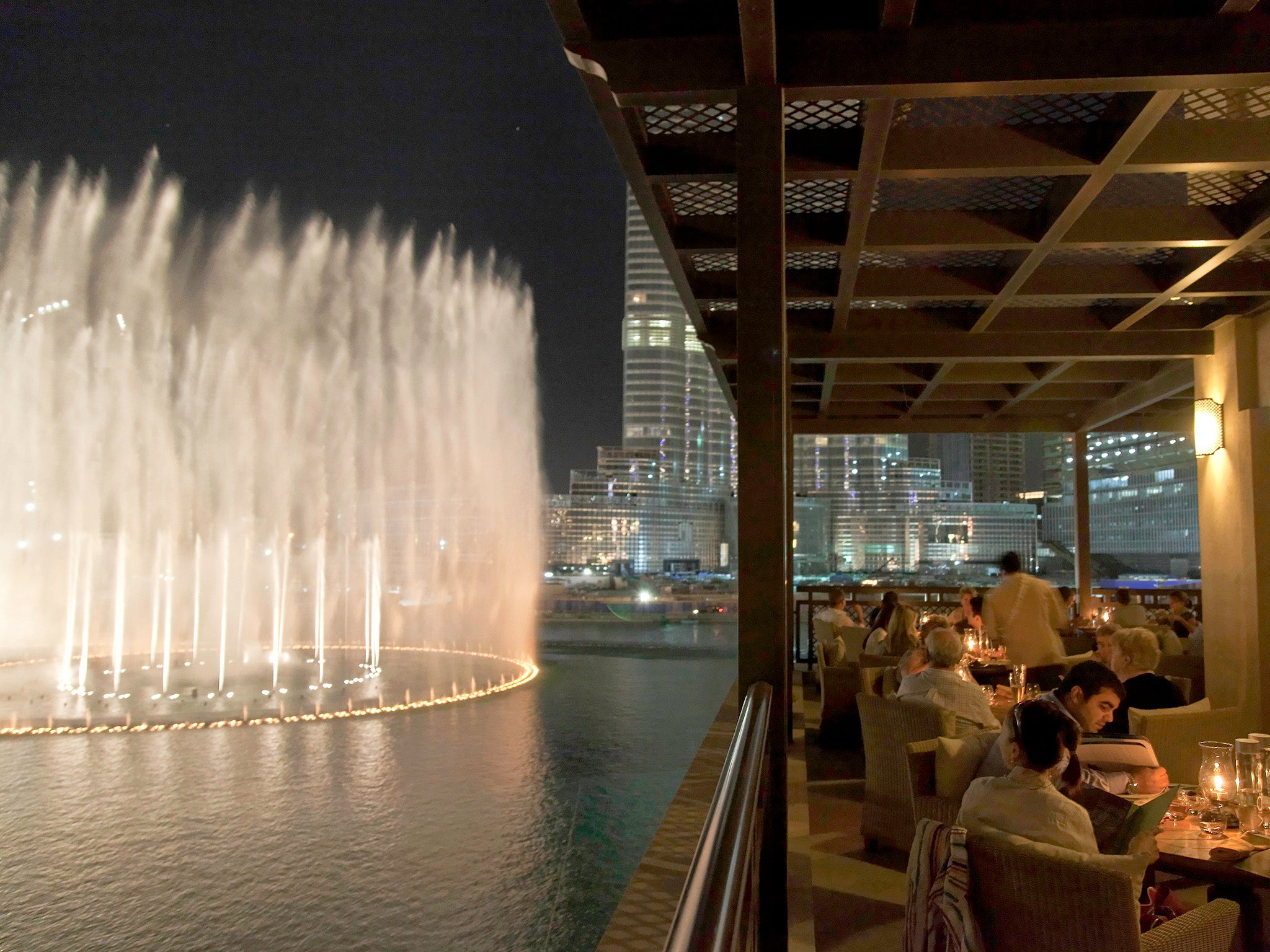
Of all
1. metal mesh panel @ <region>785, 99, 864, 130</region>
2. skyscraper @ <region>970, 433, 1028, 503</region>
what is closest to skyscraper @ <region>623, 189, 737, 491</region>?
skyscraper @ <region>970, 433, 1028, 503</region>

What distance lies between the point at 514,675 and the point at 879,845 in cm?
1346

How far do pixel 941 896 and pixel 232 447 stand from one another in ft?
69.4

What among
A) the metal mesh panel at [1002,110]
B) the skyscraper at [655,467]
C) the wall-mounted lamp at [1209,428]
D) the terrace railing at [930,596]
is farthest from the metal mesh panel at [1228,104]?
the skyscraper at [655,467]

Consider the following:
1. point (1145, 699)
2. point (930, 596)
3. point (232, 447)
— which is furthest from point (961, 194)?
point (232, 447)

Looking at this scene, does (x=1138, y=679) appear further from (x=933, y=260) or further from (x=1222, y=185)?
(x=933, y=260)

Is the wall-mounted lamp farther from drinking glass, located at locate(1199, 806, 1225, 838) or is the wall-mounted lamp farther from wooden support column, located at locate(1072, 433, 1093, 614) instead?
wooden support column, located at locate(1072, 433, 1093, 614)

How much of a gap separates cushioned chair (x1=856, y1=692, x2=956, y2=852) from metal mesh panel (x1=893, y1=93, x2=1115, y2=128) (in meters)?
2.68

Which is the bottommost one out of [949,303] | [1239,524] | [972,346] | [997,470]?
[1239,524]

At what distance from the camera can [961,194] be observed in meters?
5.05

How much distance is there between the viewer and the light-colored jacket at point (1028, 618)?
20.1ft

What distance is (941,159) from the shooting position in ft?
13.7

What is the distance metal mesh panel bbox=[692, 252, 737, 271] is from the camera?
5.91 meters

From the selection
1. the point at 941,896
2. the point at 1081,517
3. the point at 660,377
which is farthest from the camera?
the point at 660,377

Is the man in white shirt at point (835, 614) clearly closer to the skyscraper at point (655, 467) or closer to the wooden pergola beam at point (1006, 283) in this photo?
the wooden pergola beam at point (1006, 283)
